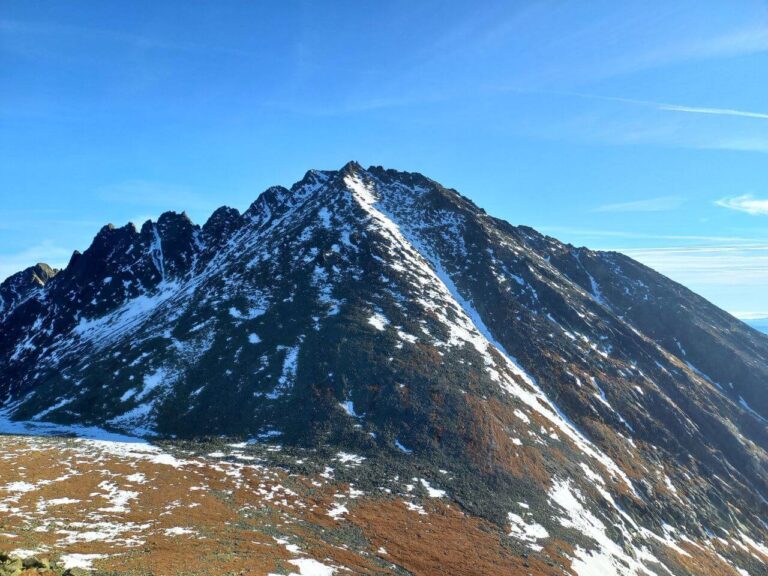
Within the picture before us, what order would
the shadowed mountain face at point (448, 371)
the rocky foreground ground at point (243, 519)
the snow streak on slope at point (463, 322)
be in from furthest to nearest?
the snow streak on slope at point (463, 322), the shadowed mountain face at point (448, 371), the rocky foreground ground at point (243, 519)

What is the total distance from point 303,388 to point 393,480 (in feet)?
84.9

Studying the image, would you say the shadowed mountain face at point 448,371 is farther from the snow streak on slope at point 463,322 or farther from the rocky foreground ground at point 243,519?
the rocky foreground ground at point 243,519

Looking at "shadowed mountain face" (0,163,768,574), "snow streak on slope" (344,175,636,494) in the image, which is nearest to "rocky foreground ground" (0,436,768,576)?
"shadowed mountain face" (0,163,768,574)

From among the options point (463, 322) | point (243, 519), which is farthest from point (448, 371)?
point (243, 519)

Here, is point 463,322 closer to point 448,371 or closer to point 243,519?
point 448,371

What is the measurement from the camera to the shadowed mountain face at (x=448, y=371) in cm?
6488

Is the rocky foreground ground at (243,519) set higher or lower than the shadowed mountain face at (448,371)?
lower

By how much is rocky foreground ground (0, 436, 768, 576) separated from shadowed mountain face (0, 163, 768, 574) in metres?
4.09

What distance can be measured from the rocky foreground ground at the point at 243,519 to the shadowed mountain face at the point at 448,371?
4.09 metres

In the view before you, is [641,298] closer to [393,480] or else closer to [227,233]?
[393,480]

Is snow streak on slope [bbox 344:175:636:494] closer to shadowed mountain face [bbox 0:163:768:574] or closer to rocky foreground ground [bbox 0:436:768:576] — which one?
shadowed mountain face [bbox 0:163:768:574]

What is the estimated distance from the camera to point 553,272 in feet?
473

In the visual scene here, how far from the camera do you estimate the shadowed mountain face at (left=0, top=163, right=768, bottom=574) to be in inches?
2554

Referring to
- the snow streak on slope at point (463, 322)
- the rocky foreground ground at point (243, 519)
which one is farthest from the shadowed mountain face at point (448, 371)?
the rocky foreground ground at point (243, 519)
